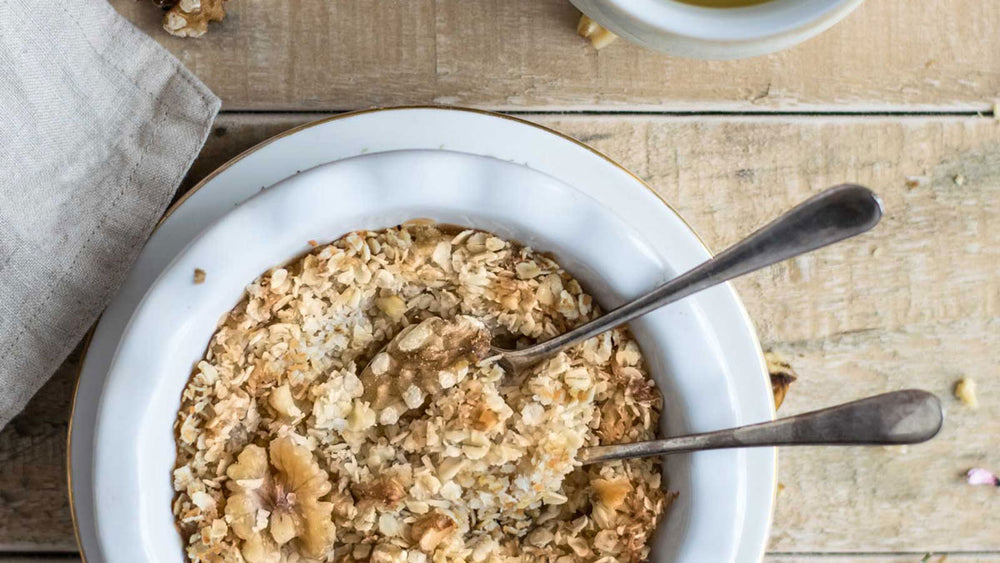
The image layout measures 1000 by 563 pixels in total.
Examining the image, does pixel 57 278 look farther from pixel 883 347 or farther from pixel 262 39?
pixel 883 347

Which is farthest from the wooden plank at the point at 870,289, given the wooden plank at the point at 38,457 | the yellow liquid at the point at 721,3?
the wooden plank at the point at 38,457

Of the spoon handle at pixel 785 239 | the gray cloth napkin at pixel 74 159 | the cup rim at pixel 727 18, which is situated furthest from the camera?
the gray cloth napkin at pixel 74 159

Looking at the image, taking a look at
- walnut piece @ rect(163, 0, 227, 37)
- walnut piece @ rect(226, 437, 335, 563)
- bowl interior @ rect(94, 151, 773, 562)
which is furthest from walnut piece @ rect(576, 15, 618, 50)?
walnut piece @ rect(226, 437, 335, 563)

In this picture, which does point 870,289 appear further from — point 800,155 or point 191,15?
point 191,15

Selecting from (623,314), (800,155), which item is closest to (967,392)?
(800,155)

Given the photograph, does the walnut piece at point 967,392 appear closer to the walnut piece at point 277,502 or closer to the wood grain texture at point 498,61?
the wood grain texture at point 498,61
